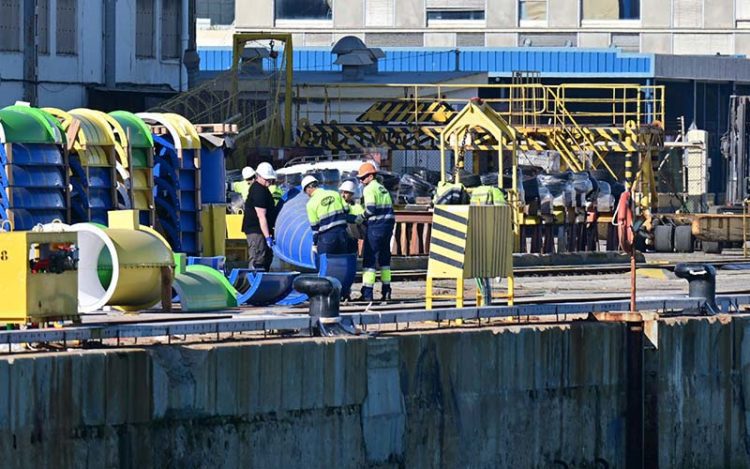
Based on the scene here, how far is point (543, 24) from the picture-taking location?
75500 mm

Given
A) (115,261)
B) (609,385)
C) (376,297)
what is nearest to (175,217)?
(376,297)

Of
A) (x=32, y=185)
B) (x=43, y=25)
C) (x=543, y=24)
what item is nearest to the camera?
(x=32, y=185)

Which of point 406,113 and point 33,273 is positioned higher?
point 406,113

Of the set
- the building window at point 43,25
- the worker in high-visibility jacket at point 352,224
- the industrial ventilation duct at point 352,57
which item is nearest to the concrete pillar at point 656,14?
the industrial ventilation duct at point 352,57

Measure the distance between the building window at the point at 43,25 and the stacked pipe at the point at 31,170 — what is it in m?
18.5

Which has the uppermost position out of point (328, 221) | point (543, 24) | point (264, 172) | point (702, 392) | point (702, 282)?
point (543, 24)

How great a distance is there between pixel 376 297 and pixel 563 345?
6.55 m

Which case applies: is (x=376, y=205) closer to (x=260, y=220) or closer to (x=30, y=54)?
(x=260, y=220)

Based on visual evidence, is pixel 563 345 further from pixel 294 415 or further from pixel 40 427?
pixel 40 427

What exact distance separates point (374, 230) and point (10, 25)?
766 inches

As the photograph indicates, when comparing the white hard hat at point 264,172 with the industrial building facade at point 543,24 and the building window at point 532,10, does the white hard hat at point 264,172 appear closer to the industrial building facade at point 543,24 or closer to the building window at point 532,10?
the industrial building facade at point 543,24

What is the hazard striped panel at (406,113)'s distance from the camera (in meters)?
48.3

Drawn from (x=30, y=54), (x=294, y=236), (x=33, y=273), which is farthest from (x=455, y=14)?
(x=33, y=273)

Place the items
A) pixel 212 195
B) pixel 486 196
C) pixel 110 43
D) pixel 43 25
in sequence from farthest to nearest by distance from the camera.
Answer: pixel 110 43 → pixel 43 25 → pixel 486 196 → pixel 212 195
